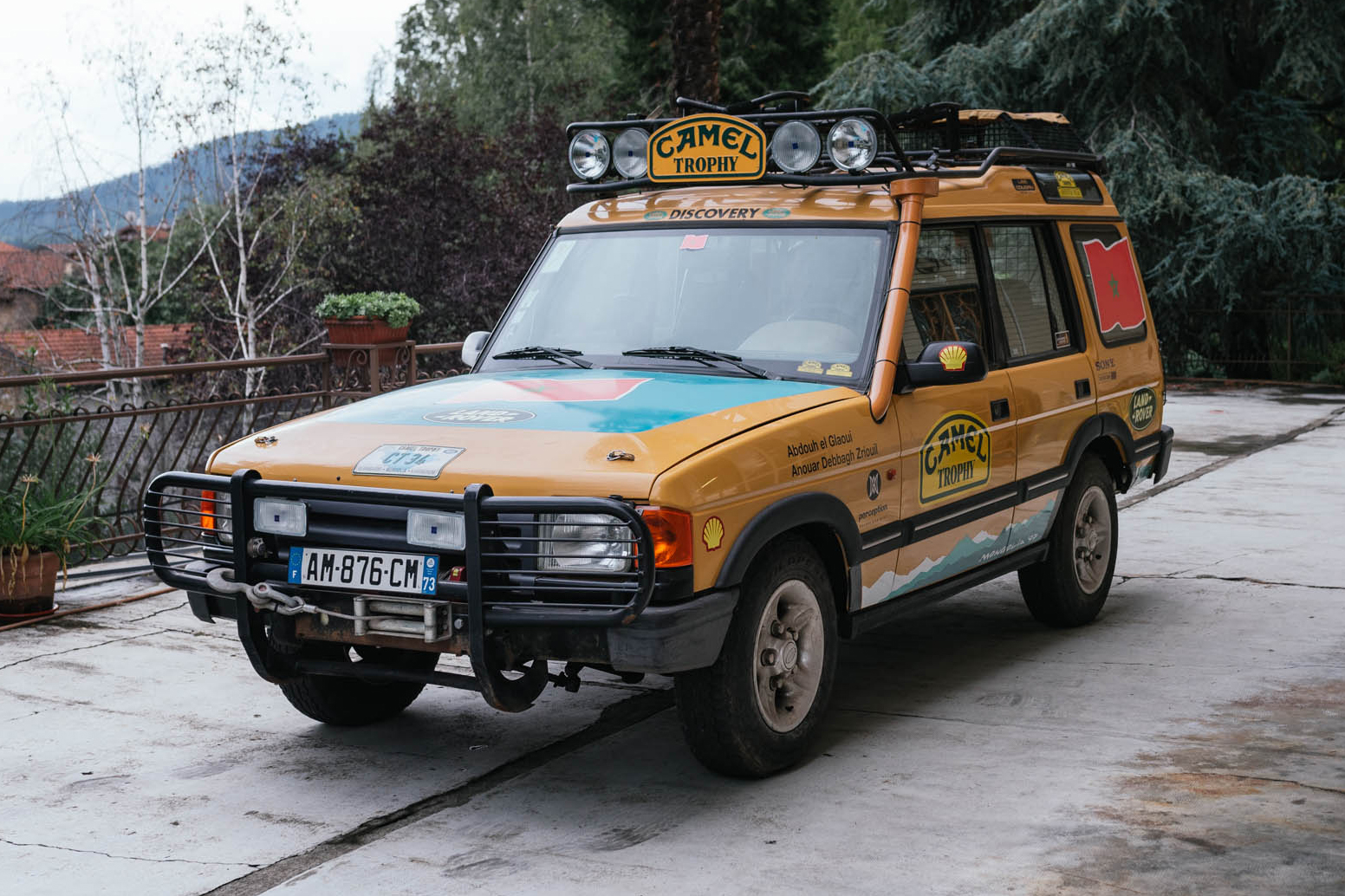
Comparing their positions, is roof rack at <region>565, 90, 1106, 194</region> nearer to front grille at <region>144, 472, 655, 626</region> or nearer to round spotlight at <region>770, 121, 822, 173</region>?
round spotlight at <region>770, 121, 822, 173</region>

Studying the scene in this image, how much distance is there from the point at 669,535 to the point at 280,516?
141 cm

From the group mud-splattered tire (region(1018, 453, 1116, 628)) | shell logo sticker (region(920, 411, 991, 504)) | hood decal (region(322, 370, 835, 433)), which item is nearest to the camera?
hood decal (region(322, 370, 835, 433))

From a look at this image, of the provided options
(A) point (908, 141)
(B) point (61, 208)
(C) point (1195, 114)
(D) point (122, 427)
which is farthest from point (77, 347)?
(A) point (908, 141)

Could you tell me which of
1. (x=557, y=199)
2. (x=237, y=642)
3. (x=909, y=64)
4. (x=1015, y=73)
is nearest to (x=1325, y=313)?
(x=1015, y=73)

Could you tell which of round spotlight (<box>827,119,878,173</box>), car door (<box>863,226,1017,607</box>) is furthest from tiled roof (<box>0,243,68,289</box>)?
car door (<box>863,226,1017,607</box>)

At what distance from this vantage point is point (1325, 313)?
74.0 feet

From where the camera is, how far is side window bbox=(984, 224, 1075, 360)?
21.7 ft

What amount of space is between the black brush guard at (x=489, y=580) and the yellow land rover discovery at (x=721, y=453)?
0.03 ft

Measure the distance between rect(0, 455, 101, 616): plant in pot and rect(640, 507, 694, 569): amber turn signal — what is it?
437 cm

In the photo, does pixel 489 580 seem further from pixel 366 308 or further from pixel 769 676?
pixel 366 308

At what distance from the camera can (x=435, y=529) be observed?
4.66 metres

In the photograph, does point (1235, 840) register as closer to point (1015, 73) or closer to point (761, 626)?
point (761, 626)

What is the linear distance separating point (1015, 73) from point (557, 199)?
33.0 feet

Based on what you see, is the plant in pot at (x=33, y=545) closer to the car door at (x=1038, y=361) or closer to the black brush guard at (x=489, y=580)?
the black brush guard at (x=489, y=580)
